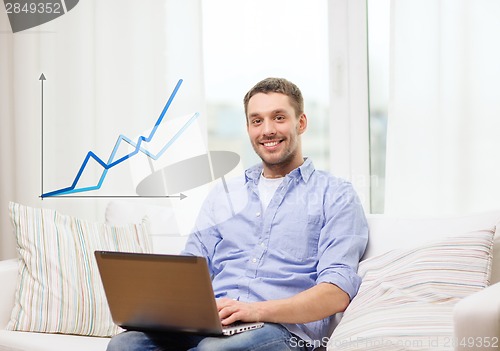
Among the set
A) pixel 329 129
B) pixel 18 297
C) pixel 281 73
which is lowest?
pixel 18 297

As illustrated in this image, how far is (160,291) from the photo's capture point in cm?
181

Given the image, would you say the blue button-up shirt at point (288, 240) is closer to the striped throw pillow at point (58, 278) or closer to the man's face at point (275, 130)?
the man's face at point (275, 130)

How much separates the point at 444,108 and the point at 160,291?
1384 millimetres

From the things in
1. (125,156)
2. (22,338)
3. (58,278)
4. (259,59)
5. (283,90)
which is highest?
(259,59)

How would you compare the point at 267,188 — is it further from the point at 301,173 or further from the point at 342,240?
the point at 342,240

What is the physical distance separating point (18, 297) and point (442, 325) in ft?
4.44

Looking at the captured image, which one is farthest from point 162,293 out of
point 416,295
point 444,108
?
point 444,108

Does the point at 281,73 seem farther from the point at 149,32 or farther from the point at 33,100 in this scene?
the point at 33,100

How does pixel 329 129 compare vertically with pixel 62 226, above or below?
above

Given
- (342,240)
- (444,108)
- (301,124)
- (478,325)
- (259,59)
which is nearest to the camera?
(478,325)

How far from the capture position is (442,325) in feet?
5.52

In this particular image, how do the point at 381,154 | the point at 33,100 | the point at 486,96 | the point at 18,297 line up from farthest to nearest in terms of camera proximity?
the point at 33,100
the point at 381,154
the point at 486,96
the point at 18,297

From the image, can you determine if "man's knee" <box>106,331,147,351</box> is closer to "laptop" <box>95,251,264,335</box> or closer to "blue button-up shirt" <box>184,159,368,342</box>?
"laptop" <box>95,251,264,335</box>

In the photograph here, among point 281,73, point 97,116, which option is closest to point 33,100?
point 97,116
